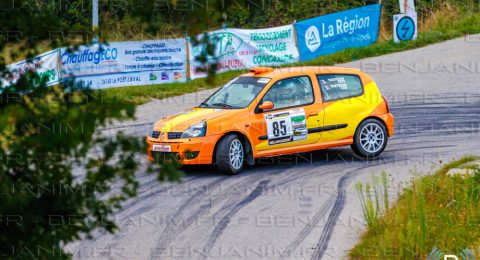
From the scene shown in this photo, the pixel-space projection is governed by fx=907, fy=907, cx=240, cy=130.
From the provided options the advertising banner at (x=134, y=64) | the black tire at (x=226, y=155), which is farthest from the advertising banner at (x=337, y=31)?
the black tire at (x=226, y=155)

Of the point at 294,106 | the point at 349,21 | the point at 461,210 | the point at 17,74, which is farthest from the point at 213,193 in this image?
the point at 349,21

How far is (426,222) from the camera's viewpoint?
10516mm

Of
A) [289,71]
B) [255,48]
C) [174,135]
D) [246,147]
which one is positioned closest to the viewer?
[174,135]

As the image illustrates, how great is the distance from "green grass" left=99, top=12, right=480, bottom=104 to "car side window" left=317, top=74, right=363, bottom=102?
19.8ft

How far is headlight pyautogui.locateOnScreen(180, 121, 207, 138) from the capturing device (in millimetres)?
14359

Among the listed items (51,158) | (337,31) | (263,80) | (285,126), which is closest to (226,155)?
(285,126)

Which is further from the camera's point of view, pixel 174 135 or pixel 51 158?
pixel 174 135

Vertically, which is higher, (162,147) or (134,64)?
(134,64)

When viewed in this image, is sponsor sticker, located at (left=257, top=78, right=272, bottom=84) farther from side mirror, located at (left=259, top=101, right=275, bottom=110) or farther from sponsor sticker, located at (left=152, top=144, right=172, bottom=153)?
sponsor sticker, located at (left=152, top=144, right=172, bottom=153)

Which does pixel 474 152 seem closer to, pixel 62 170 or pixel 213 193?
pixel 213 193

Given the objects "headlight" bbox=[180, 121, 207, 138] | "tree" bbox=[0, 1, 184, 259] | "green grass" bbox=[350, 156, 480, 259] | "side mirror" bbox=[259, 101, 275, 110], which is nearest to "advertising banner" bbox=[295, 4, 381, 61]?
"side mirror" bbox=[259, 101, 275, 110]

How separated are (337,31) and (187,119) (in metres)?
14.3

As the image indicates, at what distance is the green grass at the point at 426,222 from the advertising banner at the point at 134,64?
12.2 m

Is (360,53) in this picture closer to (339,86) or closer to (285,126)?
(339,86)
